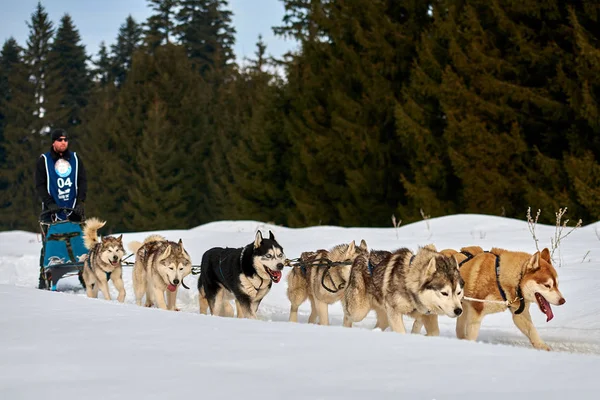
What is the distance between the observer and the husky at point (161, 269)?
819cm

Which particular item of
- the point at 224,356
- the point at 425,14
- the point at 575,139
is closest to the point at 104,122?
the point at 425,14

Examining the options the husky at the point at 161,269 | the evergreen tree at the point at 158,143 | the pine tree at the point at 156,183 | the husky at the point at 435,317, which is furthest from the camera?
the evergreen tree at the point at 158,143

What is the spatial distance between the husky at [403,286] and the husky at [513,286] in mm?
338

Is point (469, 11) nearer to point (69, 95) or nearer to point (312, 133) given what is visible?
point (312, 133)

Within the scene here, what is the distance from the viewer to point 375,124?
23547mm

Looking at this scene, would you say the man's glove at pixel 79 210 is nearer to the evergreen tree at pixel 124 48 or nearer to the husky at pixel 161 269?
the husky at pixel 161 269

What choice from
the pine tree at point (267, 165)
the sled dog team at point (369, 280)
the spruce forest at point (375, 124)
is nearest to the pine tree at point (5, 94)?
the spruce forest at point (375, 124)

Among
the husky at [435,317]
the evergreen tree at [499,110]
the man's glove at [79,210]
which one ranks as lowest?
the husky at [435,317]

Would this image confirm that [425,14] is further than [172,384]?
Yes

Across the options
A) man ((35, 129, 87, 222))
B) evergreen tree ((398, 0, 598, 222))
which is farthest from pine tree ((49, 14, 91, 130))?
man ((35, 129, 87, 222))

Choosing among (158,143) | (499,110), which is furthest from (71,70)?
(499,110)

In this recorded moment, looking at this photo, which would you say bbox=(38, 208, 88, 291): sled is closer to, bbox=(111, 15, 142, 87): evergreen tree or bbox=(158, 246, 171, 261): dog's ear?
bbox=(158, 246, 171, 261): dog's ear

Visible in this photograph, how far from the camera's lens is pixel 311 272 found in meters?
7.61

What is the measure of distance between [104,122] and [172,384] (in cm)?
4391
